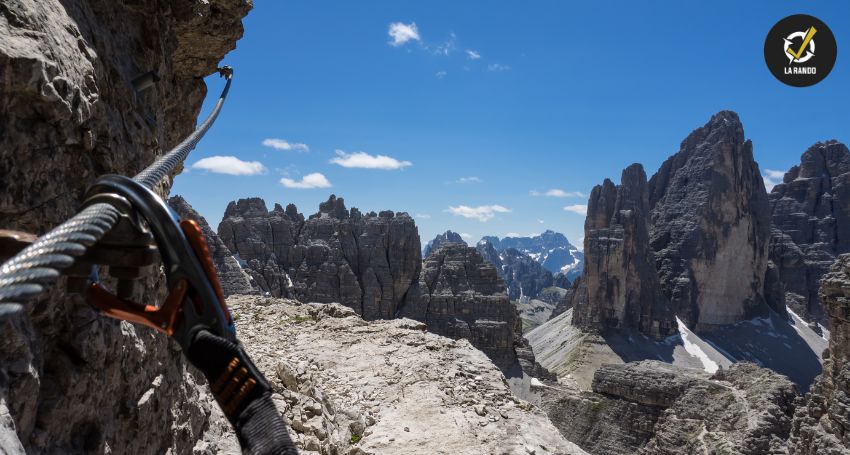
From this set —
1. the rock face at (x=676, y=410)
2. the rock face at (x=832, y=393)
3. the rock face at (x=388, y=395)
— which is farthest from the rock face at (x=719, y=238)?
the rock face at (x=388, y=395)

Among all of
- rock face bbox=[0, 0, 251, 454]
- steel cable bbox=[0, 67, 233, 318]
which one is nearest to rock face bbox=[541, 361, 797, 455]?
rock face bbox=[0, 0, 251, 454]

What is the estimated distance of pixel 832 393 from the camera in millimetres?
21734

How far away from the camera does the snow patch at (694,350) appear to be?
3381 inches

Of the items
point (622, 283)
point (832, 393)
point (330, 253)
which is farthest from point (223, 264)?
point (622, 283)

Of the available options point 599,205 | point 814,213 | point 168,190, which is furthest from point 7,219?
point 814,213

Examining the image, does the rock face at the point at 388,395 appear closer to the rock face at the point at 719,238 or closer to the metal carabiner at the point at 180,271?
the metal carabiner at the point at 180,271

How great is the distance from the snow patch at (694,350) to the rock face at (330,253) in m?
52.7

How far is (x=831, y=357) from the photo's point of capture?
23516mm

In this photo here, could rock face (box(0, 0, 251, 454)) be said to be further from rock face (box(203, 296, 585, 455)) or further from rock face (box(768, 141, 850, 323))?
rock face (box(768, 141, 850, 323))

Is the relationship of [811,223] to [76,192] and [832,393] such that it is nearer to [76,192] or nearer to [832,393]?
[832,393]

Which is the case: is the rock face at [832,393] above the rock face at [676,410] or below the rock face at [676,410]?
above

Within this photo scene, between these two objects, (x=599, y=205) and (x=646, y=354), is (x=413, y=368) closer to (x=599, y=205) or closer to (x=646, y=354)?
(x=646, y=354)

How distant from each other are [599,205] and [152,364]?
111 metres

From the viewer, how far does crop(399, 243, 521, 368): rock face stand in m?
75.3
